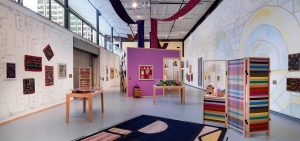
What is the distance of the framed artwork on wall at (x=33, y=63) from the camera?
5359mm

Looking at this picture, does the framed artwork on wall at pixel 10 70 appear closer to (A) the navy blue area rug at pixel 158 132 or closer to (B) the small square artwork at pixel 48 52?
(B) the small square artwork at pixel 48 52

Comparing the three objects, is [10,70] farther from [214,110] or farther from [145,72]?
[145,72]

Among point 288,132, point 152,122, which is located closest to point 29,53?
point 152,122

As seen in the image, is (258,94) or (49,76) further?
(49,76)

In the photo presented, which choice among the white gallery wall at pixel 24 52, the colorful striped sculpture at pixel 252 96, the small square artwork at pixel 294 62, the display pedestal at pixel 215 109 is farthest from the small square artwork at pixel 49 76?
the small square artwork at pixel 294 62

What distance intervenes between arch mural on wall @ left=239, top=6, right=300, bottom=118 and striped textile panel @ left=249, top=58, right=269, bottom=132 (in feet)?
5.80

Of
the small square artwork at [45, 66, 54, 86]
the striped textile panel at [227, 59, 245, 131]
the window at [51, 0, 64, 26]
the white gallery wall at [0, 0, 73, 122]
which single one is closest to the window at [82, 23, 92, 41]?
the window at [51, 0, 64, 26]

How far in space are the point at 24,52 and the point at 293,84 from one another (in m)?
7.49

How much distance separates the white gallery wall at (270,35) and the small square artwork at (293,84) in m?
0.11

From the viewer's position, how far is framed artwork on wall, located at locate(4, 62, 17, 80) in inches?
182

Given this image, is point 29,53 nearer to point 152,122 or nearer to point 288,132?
point 152,122

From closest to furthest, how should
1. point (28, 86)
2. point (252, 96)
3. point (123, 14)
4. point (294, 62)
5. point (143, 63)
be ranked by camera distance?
point (252, 96), point (294, 62), point (28, 86), point (123, 14), point (143, 63)

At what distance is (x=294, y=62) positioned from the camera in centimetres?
471

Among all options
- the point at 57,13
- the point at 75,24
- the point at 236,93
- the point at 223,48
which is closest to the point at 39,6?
the point at 57,13
